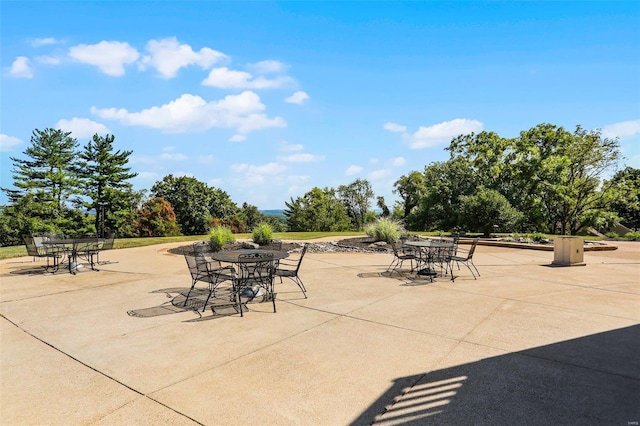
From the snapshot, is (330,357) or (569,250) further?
(569,250)

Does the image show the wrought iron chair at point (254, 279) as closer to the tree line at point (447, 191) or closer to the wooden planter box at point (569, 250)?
the wooden planter box at point (569, 250)

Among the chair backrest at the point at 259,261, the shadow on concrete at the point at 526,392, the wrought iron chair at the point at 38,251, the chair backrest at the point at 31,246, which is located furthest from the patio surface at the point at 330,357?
the chair backrest at the point at 31,246

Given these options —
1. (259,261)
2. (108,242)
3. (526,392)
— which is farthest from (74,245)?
(526,392)

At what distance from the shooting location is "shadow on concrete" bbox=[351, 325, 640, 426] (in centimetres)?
232

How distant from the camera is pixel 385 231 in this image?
44.3 ft

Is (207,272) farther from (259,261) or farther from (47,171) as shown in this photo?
(47,171)

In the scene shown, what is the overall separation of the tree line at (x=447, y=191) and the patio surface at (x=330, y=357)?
14.3 meters

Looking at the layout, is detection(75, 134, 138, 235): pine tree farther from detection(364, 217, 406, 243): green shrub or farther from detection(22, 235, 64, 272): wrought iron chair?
detection(364, 217, 406, 243): green shrub

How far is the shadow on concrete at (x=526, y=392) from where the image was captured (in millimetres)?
2316

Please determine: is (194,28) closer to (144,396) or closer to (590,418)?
(144,396)

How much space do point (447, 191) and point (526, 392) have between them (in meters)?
24.9

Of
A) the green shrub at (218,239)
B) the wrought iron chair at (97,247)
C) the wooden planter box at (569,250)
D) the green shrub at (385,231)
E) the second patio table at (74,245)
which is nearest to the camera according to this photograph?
the second patio table at (74,245)

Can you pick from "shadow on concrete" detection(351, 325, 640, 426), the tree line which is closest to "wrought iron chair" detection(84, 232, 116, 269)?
"shadow on concrete" detection(351, 325, 640, 426)

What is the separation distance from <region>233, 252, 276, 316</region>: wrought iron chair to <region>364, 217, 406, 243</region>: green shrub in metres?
8.17
